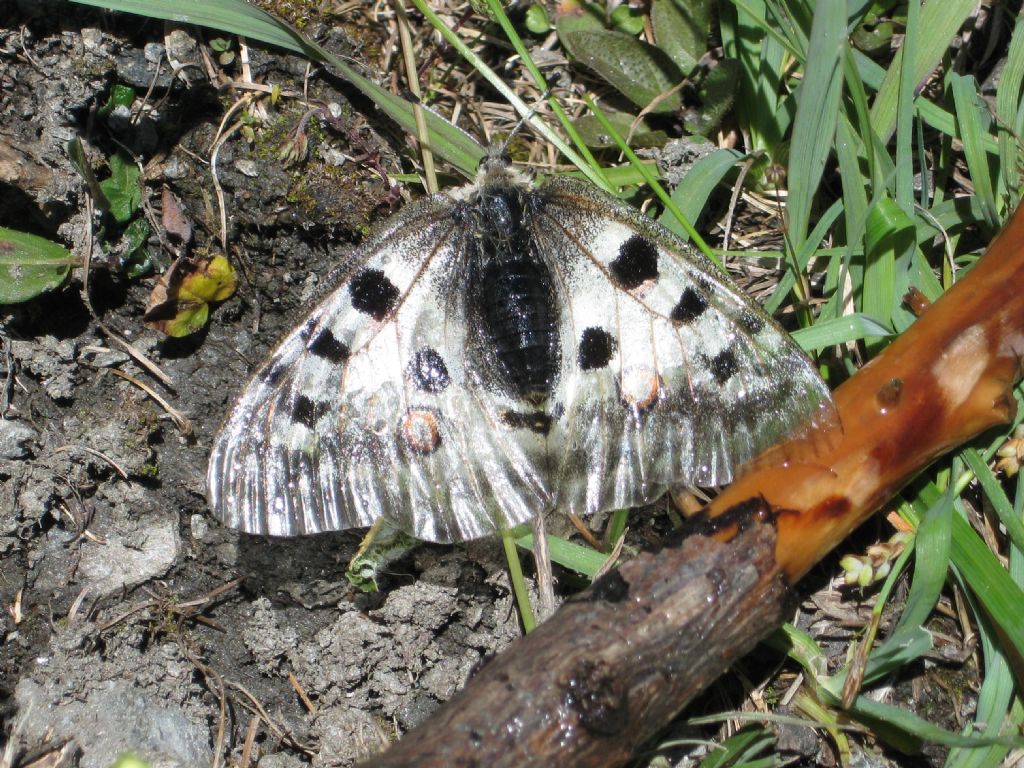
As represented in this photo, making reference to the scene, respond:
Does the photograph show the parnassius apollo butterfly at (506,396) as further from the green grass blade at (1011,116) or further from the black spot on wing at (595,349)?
→ the green grass blade at (1011,116)

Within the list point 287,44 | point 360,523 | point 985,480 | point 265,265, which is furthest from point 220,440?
point 985,480

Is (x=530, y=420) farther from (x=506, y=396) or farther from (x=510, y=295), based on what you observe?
(x=510, y=295)

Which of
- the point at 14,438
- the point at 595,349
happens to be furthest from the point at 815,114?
the point at 14,438

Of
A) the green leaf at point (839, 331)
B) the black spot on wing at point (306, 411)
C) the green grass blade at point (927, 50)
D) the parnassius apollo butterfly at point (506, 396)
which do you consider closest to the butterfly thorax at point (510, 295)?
the parnassius apollo butterfly at point (506, 396)

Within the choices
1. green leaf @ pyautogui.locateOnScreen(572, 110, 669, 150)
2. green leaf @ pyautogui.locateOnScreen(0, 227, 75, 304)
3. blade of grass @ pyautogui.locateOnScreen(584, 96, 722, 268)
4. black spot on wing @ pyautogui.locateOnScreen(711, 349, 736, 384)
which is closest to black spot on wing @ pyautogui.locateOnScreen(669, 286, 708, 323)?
black spot on wing @ pyautogui.locateOnScreen(711, 349, 736, 384)

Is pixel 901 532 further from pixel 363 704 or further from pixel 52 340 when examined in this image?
pixel 52 340

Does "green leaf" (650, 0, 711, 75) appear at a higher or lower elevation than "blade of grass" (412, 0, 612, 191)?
higher

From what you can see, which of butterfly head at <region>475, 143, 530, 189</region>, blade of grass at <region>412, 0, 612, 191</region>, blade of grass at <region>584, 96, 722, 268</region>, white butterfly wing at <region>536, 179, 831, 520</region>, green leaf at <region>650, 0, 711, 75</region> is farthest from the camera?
green leaf at <region>650, 0, 711, 75</region>

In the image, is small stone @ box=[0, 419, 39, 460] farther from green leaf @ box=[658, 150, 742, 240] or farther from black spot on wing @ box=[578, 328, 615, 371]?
green leaf @ box=[658, 150, 742, 240]
